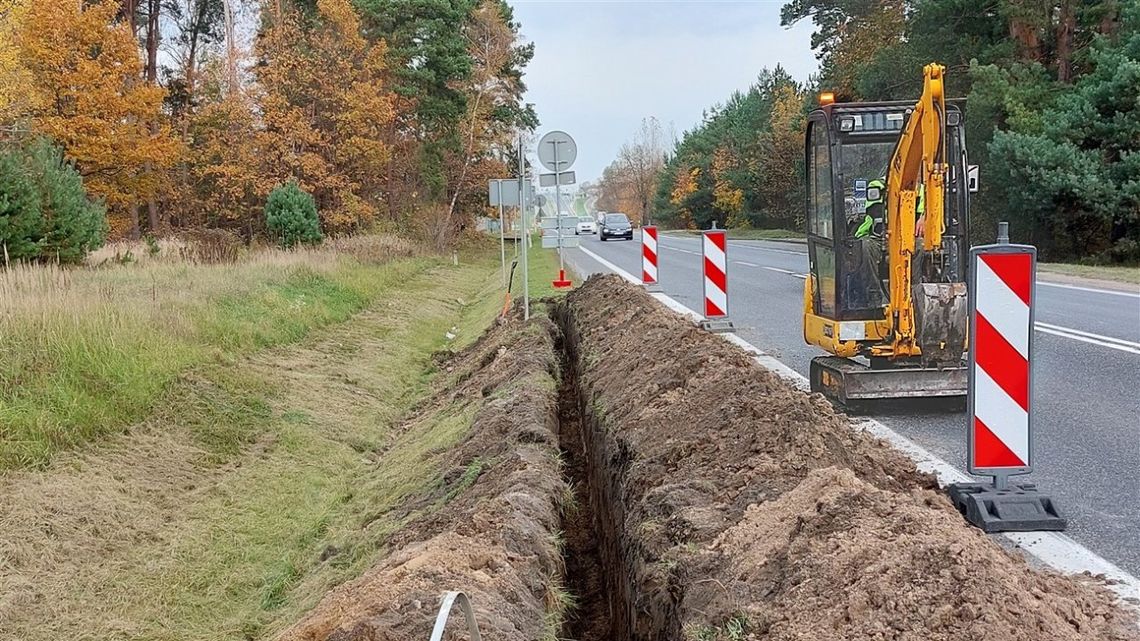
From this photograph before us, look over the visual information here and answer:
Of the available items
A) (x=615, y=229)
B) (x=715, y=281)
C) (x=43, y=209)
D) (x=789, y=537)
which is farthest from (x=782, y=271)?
(x=615, y=229)

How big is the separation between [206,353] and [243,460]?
6.29ft

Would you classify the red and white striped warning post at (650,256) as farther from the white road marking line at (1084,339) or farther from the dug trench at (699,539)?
the dug trench at (699,539)

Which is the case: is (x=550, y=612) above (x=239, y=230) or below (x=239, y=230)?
below

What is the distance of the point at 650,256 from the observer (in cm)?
1510

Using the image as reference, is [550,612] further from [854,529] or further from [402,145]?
[402,145]

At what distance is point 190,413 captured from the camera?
7.87 m

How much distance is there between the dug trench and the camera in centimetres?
274

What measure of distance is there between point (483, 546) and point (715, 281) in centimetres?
722

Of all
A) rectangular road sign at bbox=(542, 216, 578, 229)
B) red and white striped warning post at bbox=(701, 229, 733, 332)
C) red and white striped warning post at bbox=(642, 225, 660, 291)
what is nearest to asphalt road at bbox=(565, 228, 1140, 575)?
red and white striped warning post at bbox=(701, 229, 733, 332)

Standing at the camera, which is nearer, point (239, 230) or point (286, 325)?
point (286, 325)

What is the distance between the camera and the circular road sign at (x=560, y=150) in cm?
1193

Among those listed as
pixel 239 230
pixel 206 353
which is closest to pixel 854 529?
pixel 206 353

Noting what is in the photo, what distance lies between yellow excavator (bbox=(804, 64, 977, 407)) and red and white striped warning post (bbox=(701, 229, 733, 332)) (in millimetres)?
2609

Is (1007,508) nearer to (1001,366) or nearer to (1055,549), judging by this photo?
(1055,549)
